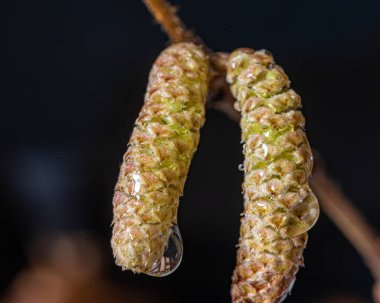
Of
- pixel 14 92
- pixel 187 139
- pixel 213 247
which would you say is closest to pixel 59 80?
pixel 14 92

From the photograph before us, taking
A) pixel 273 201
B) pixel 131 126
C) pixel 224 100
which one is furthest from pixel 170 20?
pixel 131 126

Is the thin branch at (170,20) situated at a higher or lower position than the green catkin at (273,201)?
higher

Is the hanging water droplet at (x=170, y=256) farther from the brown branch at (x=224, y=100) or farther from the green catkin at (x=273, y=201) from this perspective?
the brown branch at (x=224, y=100)

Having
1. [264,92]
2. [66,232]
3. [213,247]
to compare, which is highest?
[264,92]

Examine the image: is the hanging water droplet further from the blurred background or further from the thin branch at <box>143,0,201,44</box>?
the blurred background

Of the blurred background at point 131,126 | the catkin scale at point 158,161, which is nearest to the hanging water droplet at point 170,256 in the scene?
the catkin scale at point 158,161

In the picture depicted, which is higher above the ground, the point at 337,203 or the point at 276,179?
the point at 276,179

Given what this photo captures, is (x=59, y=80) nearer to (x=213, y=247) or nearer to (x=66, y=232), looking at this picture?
(x=66, y=232)
